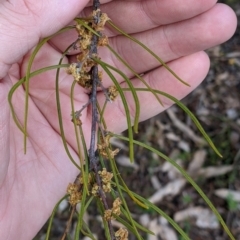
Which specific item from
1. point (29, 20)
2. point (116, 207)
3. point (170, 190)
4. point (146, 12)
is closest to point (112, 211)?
point (116, 207)

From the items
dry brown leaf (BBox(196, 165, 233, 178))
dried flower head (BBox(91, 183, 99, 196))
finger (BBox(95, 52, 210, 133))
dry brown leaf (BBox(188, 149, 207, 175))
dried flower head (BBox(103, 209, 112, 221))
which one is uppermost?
finger (BBox(95, 52, 210, 133))

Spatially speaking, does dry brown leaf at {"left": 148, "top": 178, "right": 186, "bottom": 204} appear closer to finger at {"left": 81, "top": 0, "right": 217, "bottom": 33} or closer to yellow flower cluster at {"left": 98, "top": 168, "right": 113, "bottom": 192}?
finger at {"left": 81, "top": 0, "right": 217, "bottom": 33}

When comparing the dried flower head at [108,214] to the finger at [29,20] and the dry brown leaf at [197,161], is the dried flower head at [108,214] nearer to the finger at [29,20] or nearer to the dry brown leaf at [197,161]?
the finger at [29,20]

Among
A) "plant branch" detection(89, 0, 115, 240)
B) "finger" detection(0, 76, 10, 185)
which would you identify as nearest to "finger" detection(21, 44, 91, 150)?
"finger" detection(0, 76, 10, 185)

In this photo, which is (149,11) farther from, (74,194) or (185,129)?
(185,129)

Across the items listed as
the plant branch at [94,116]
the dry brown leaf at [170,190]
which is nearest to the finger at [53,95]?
the plant branch at [94,116]

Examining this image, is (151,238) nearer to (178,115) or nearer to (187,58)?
(178,115)

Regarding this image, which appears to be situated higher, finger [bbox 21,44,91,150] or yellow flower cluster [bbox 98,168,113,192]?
finger [bbox 21,44,91,150]

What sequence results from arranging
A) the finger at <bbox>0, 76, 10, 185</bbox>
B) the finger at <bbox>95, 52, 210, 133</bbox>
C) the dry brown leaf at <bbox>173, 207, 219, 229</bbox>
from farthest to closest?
the dry brown leaf at <bbox>173, 207, 219, 229</bbox> → the finger at <bbox>95, 52, 210, 133</bbox> → the finger at <bbox>0, 76, 10, 185</bbox>
